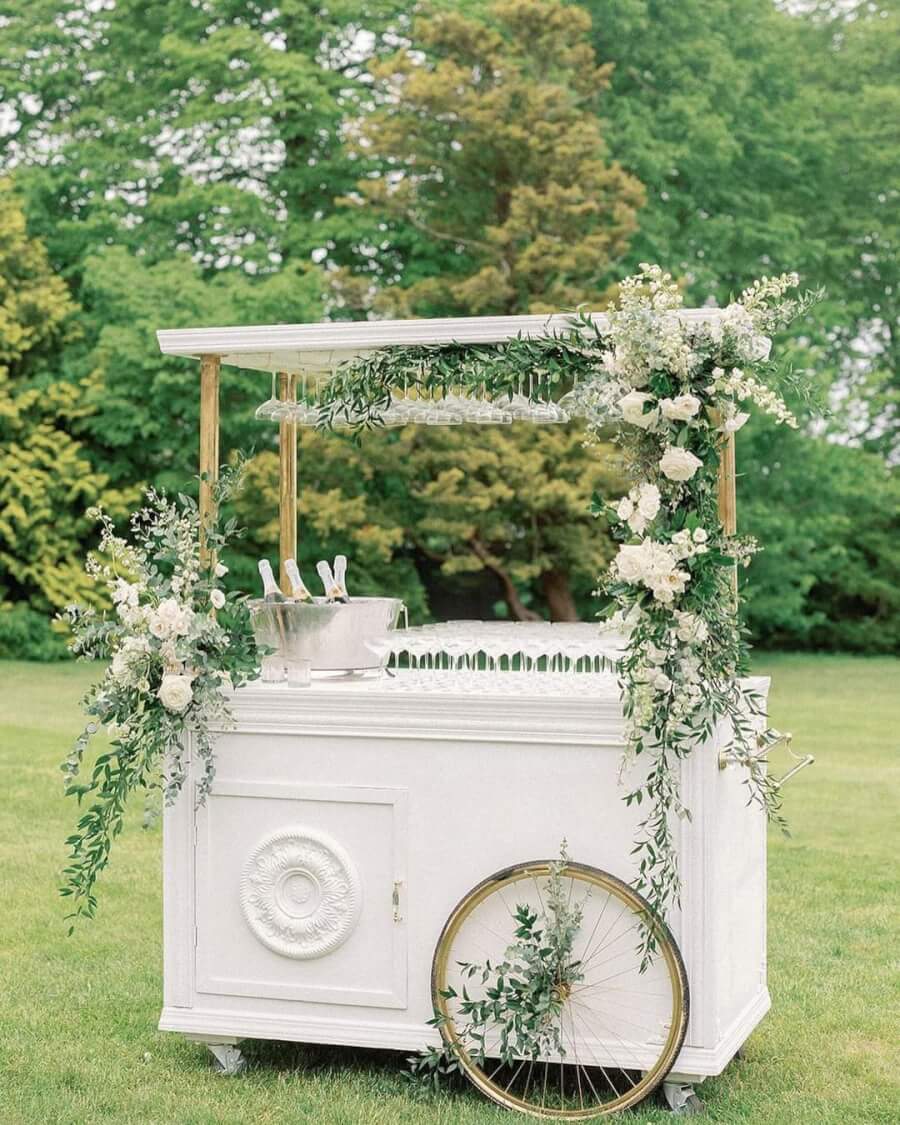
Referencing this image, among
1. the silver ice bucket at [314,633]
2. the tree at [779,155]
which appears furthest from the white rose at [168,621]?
the tree at [779,155]

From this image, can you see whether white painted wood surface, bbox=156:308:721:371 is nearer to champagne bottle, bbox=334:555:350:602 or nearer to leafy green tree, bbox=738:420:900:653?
champagne bottle, bbox=334:555:350:602

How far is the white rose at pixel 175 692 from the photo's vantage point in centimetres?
398

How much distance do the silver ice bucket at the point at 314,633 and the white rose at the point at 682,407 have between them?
127 cm

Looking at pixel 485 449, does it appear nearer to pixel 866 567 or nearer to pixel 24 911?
pixel 866 567

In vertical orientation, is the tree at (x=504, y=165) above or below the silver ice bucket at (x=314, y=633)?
above

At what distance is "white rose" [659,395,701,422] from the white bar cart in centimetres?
44

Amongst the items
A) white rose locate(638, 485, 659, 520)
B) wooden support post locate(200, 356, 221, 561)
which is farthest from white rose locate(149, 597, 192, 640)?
white rose locate(638, 485, 659, 520)

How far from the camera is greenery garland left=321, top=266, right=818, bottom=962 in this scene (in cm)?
358

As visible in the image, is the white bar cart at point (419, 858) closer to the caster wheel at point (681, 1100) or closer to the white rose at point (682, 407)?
the caster wheel at point (681, 1100)

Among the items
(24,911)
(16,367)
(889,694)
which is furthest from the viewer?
(16,367)

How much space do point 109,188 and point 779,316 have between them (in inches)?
611

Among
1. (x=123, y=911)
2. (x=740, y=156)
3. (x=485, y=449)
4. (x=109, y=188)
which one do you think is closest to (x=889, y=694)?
(x=485, y=449)

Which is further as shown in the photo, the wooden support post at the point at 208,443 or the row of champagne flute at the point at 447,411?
the row of champagne flute at the point at 447,411

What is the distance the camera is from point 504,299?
1473cm
